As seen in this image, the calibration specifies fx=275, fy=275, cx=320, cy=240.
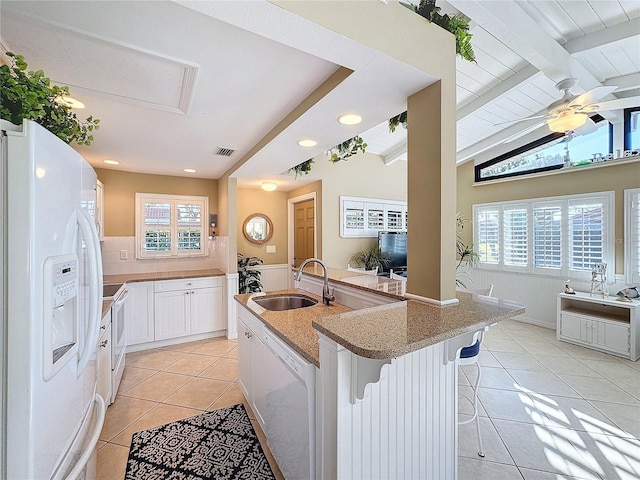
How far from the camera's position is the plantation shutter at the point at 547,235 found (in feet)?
14.0

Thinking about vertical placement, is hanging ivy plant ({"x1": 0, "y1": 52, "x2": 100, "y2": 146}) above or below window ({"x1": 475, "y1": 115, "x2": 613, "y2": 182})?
below

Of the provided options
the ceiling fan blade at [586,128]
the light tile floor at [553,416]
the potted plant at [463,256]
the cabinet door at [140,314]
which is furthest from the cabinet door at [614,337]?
the cabinet door at [140,314]

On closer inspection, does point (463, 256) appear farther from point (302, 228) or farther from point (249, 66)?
point (249, 66)

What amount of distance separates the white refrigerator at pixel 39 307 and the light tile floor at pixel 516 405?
4.27ft

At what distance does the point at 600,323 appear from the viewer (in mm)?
3410

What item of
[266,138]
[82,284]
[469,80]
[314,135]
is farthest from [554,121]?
[82,284]

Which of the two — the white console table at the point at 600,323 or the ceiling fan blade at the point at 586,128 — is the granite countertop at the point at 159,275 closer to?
the ceiling fan blade at the point at 586,128

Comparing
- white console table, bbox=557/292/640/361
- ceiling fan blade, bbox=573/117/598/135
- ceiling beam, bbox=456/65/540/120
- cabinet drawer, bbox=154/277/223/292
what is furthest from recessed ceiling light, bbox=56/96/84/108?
white console table, bbox=557/292/640/361

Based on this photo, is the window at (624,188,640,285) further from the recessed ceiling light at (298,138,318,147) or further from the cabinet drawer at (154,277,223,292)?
the cabinet drawer at (154,277,223,292)

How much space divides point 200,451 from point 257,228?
3456mm

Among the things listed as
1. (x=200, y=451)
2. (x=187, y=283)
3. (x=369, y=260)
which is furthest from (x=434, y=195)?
(x=369, y=260)

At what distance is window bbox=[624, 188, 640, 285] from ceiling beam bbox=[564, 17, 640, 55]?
2.23 metres

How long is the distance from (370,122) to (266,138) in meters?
0.98

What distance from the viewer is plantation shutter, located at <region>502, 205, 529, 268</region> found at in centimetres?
468
